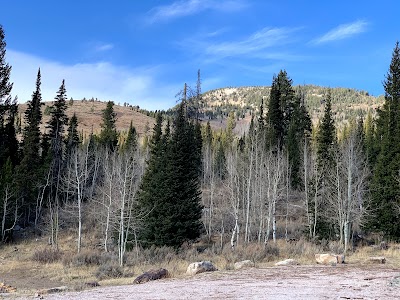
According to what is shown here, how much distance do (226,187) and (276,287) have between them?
28200mm

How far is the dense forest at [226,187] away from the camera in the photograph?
32.6m

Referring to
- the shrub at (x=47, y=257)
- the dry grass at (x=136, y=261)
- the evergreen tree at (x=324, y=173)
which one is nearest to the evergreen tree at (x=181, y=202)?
the dry grass at (x=136, y=261)

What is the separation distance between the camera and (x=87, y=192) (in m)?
61.4

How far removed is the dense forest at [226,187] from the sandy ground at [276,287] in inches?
563

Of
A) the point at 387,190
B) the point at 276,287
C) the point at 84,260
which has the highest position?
the point at 387,190

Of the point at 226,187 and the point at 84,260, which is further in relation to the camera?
the point at 226,187

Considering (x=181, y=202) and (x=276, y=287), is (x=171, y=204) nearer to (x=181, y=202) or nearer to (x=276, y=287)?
(x=181, y=202)

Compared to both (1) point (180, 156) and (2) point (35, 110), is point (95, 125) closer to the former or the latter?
(2) point (35, 110)

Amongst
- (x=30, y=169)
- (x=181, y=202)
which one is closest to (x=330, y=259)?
(x=181, y=202)

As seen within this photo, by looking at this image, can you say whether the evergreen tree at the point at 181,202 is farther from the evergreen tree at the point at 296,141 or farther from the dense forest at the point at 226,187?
the evergreen tree at the point at 296,141

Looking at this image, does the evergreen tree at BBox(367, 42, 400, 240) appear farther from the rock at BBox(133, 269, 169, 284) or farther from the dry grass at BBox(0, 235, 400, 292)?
the rock at BBox(133, 269, 169, 284)

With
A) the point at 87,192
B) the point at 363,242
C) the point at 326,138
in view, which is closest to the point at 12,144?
the point at 87,192

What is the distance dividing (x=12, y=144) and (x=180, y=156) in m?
36.8

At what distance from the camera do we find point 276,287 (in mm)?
11180
